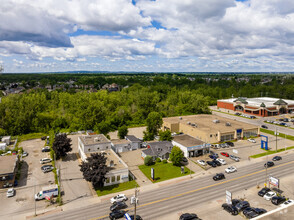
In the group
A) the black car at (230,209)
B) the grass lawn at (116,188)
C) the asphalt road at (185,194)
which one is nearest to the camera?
the black car at (230,209)

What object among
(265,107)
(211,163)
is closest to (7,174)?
(211,163)

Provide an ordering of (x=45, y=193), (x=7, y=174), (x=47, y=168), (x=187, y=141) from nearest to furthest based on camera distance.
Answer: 1. (x=45, y=193)
2. (x=7, y=174)
3. (x=47, y=168)
4. (x=187, y=141)

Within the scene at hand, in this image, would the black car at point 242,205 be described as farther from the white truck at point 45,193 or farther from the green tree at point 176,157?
the white truck at point 45,193

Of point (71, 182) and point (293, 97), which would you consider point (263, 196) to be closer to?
point (71, 182)

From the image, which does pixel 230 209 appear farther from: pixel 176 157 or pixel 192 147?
pixel 192 147

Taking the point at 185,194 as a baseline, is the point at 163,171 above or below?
below

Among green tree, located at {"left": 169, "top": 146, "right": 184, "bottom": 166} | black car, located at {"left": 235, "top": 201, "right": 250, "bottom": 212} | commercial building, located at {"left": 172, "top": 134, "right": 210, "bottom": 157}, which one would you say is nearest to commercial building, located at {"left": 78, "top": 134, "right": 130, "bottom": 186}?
green tree, located at {"left": 169, "top": 146, "right": 184, "bottom": 166}

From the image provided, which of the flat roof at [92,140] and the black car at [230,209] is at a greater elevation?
the flat roof at [92,140]

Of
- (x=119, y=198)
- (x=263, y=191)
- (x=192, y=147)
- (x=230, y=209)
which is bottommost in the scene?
(x=263, y=191)

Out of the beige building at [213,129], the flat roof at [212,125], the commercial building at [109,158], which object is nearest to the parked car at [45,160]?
the commercial building at [109,158]
